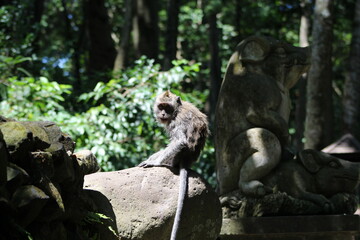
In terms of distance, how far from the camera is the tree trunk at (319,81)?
30.7 ft

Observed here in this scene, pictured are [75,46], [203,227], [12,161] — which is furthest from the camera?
[75,46]

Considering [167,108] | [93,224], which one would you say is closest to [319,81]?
[167,108]

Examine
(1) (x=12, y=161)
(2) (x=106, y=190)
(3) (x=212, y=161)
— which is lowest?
(3) (x=212, y=161)

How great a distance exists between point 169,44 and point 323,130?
481cm

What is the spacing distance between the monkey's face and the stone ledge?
1.42m

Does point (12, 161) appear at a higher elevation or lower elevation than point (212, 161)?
higher

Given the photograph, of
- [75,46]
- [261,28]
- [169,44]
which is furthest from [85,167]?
[261,28]

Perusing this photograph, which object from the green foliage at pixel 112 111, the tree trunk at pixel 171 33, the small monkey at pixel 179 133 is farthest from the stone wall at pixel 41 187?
the tree trunk at pixel 171 33

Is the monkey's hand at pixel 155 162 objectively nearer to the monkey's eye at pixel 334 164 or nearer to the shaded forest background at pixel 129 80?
the monkey's eye at pixel 334 164

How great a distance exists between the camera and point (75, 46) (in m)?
14.7

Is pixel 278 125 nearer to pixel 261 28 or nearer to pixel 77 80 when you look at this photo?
pixel 77 80

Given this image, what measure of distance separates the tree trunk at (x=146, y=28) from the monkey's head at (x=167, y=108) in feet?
22.5

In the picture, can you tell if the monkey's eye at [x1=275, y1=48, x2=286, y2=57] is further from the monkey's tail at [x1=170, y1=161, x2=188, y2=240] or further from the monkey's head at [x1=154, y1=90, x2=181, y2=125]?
the monkey's tail at [x1=170, y1=161, x2=188, y2=240]

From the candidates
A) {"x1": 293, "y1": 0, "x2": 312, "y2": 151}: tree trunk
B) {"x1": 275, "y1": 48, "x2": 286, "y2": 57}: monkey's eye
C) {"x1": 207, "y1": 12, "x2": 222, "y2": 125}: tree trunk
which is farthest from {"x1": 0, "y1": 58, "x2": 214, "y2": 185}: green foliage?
{"x1": 293, "y1": 0, "x2": 312, "y2": 151}: tree trunk
